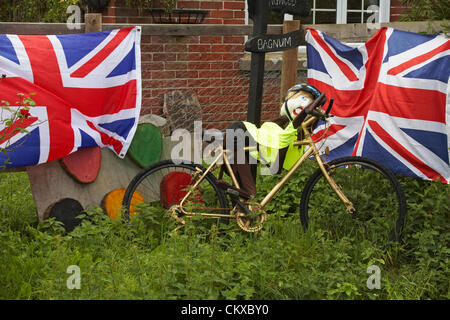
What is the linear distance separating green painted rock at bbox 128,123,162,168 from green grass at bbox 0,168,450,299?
19.8 inches

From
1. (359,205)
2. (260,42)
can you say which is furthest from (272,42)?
(359,205)

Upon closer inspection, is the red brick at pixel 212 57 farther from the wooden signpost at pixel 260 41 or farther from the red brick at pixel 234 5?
the wooden signpost at pixel 260 41

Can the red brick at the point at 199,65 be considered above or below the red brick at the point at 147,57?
below

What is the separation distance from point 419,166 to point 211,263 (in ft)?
6.85

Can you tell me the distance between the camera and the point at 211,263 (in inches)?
152

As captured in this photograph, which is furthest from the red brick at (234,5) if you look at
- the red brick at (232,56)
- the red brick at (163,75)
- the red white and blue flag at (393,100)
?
the red white and blue flag at (393,100)

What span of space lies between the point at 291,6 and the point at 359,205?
1.71 meters

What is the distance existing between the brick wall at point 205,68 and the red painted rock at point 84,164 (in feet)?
6.95

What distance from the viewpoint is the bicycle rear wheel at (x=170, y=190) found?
16.5 feet

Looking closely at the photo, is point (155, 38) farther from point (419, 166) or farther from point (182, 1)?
point (419, 166)

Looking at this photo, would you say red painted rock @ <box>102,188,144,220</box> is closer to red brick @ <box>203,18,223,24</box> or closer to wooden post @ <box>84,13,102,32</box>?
wooden post @ <box>84,13,102,32</box>

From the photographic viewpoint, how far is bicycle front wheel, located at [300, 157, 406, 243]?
488 centimetres
